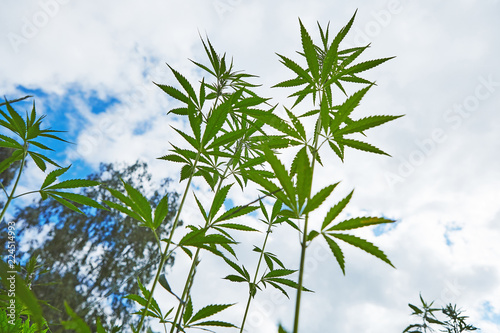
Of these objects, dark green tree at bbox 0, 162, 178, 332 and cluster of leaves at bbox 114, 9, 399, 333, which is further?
dark green tree at bbox 0, 162, 178, 332

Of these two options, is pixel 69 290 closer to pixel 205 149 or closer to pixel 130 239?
pixel 130 239

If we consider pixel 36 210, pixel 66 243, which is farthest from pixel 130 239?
pixel 36 210

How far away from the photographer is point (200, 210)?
1.44m

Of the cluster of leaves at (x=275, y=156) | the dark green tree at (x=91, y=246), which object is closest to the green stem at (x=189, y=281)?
the cluster of leaves at (x=275, y=156)

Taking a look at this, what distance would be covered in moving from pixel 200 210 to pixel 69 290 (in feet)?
55.9

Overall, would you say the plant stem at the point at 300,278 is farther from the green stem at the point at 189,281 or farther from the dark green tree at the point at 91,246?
the dark green tree at the point at 91,246

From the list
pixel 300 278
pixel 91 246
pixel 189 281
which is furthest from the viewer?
pixel 91 246

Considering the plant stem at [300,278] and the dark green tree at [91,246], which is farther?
the dark green tree at [91,246]

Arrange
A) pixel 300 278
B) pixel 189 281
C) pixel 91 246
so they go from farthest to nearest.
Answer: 1. pixel 91 246
2. pixel 189 281
3. pixel 300 278

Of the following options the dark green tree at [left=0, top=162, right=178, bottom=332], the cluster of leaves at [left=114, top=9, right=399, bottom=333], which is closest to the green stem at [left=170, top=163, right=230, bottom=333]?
the cluster of leaves at [left=114, top=9, right=399, bottom=333]

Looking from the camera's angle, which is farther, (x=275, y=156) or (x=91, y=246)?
(x=91, y=246)

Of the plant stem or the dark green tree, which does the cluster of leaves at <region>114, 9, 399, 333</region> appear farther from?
the dark green tree

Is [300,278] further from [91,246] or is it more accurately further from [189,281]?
[91,246]

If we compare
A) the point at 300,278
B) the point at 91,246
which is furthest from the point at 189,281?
the point at 91,246
